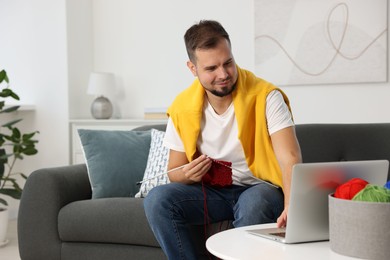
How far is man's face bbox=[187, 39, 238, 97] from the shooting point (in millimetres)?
2428

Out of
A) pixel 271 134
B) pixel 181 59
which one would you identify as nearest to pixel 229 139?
pixel 271 134

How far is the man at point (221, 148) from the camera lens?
7.63 feet

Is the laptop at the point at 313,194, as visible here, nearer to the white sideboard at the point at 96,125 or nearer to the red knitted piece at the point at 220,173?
the red knitted piece at the point at 220,173

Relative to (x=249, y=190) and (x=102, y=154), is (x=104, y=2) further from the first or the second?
(x=249, y=190)

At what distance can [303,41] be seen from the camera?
4199 mm

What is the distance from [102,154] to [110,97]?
5.56ft

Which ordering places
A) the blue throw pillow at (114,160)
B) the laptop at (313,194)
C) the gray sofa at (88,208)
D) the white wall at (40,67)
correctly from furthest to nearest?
the white wall at (40,67) < the blue throw pillow at (114,160) < the gray sofa at (88,208) < the laptop at (313,194)

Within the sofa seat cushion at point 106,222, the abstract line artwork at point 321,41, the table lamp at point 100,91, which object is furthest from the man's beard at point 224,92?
the table lamp at point 100,91

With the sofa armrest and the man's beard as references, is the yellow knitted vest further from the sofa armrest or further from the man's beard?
the sofa armrest

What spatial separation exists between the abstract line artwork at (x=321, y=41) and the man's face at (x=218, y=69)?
1785 millimetres

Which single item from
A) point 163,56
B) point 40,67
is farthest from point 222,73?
point 40,67

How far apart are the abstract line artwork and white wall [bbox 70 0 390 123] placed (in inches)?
3.2

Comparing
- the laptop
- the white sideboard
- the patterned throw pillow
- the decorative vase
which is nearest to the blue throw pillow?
the patterned throw pillow

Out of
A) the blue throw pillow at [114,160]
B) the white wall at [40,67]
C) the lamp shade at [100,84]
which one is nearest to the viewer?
the blue throw pillow at [114,160]
